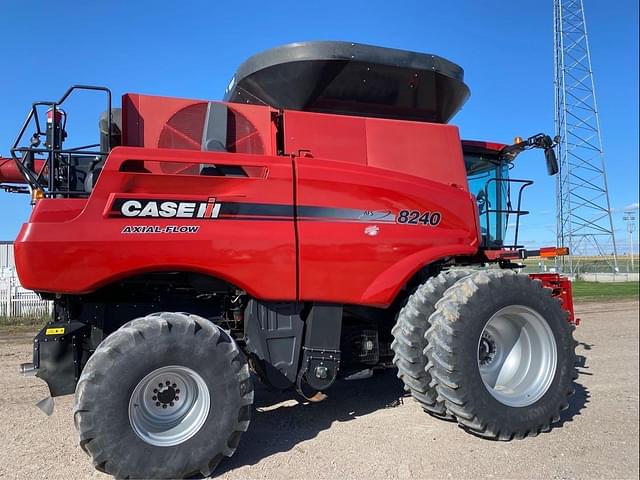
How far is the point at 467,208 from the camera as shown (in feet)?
16.1

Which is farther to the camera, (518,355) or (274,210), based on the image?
(518,355)

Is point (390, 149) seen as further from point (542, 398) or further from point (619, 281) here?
point (619, 281)

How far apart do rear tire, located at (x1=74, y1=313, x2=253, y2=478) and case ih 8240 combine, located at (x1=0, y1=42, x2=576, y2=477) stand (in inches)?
0.5

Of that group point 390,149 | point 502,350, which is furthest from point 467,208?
point 502,350

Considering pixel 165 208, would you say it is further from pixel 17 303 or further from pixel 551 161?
pixel 17 303

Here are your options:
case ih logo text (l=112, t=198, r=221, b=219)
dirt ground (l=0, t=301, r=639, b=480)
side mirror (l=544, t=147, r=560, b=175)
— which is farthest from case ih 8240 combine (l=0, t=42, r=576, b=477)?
side mirror (l=544, t=147, r=560, b=175)

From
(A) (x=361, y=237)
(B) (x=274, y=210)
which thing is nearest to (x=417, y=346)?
(A) (x=361, y=237)

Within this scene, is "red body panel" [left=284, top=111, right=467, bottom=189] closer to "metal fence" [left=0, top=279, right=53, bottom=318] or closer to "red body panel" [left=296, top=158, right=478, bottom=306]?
"red body panel" [left=296, top=158, right=478, bottom=306]

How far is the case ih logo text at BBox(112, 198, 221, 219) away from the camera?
12.0 feet

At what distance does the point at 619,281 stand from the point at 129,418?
26489mm

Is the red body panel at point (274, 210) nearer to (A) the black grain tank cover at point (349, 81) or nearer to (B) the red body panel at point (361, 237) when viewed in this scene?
(B) the red body panel at point (361, 237)

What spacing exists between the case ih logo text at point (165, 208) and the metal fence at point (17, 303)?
392 inches

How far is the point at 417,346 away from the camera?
4250 millimetres

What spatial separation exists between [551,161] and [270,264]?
3518 mm
